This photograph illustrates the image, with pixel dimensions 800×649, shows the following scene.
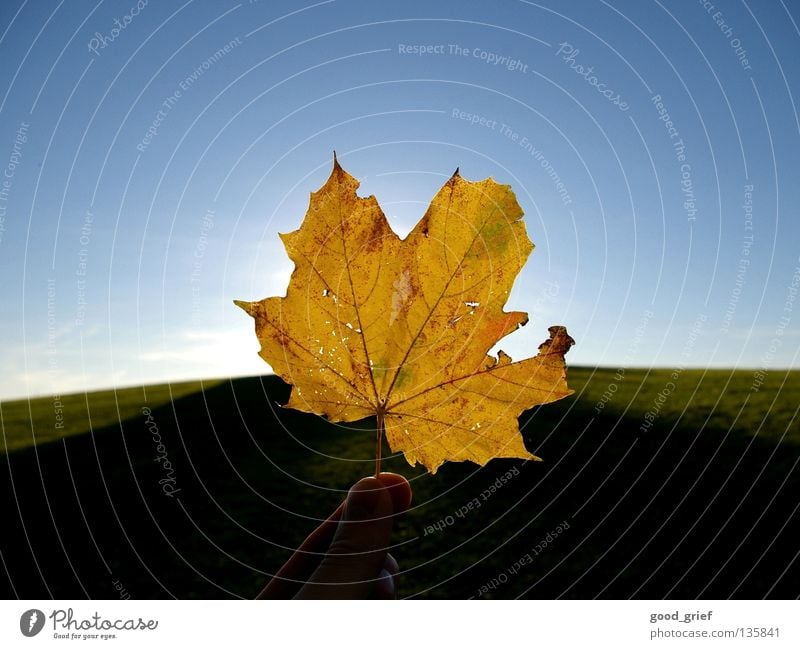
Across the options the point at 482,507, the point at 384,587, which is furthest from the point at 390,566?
the point at 482,507

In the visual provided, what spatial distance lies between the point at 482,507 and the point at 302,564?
6282mm

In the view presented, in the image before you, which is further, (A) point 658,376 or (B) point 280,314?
(A) point 658,376

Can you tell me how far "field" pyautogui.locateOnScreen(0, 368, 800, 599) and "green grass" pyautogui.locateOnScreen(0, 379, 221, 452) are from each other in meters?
0.29

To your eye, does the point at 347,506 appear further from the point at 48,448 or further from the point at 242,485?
the point at 48,448

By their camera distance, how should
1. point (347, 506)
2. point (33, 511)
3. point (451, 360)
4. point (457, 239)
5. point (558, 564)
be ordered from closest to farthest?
point (457, 239)
point (451, 360)
point (347, 506)
point (558, 564)
point (33, 511)

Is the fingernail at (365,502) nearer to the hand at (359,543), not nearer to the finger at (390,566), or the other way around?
the hand at (359,543)

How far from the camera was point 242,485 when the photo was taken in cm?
916

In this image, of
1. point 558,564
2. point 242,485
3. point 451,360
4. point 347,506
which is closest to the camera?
point 451,360

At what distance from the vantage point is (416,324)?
4.70 ft

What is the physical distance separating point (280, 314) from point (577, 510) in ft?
22.4

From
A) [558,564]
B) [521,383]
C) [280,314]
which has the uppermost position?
[280,314]

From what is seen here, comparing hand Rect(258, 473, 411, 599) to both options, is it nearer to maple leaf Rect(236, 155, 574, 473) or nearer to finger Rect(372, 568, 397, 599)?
finger Rect(372, 568, 397, 599)

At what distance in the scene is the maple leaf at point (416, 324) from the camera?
1.30 m
